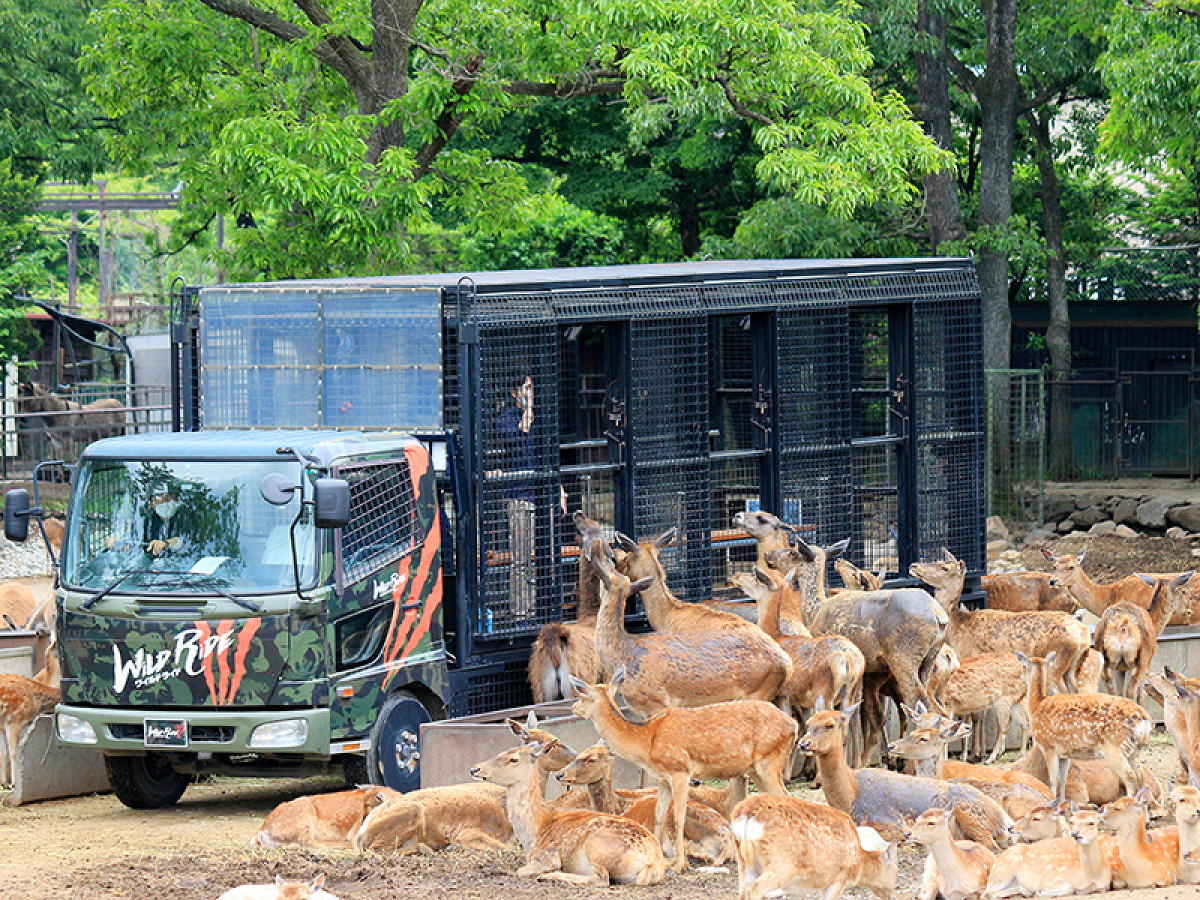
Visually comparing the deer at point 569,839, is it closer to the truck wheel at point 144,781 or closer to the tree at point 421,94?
the truck wheel at point 144,781

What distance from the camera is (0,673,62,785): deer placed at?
35.3ft

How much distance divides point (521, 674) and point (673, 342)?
2543mm

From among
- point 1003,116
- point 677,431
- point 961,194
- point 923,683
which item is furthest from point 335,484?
point 961,194

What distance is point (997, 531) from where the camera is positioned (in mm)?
23438

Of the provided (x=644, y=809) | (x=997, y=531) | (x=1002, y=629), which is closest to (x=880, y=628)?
(x=1002, y=629)

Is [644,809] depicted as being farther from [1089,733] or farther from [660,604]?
[1089,733]

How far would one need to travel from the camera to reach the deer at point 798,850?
7484 mm

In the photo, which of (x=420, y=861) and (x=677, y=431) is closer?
(x=420, y=861)

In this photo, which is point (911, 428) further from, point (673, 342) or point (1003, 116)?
point (1003, 116)

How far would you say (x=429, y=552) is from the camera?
1057 centimetres

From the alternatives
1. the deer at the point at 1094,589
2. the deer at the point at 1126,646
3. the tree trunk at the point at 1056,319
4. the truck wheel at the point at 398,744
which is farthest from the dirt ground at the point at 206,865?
the tree trunk at the point at 1056,319

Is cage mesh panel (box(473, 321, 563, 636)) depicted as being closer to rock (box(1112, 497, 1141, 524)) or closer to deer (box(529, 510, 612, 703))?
deer (box(529, 510, 612, 703))

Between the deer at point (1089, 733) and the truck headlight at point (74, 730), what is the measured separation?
5.52 m

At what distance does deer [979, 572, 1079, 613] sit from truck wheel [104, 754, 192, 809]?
6.63 m
